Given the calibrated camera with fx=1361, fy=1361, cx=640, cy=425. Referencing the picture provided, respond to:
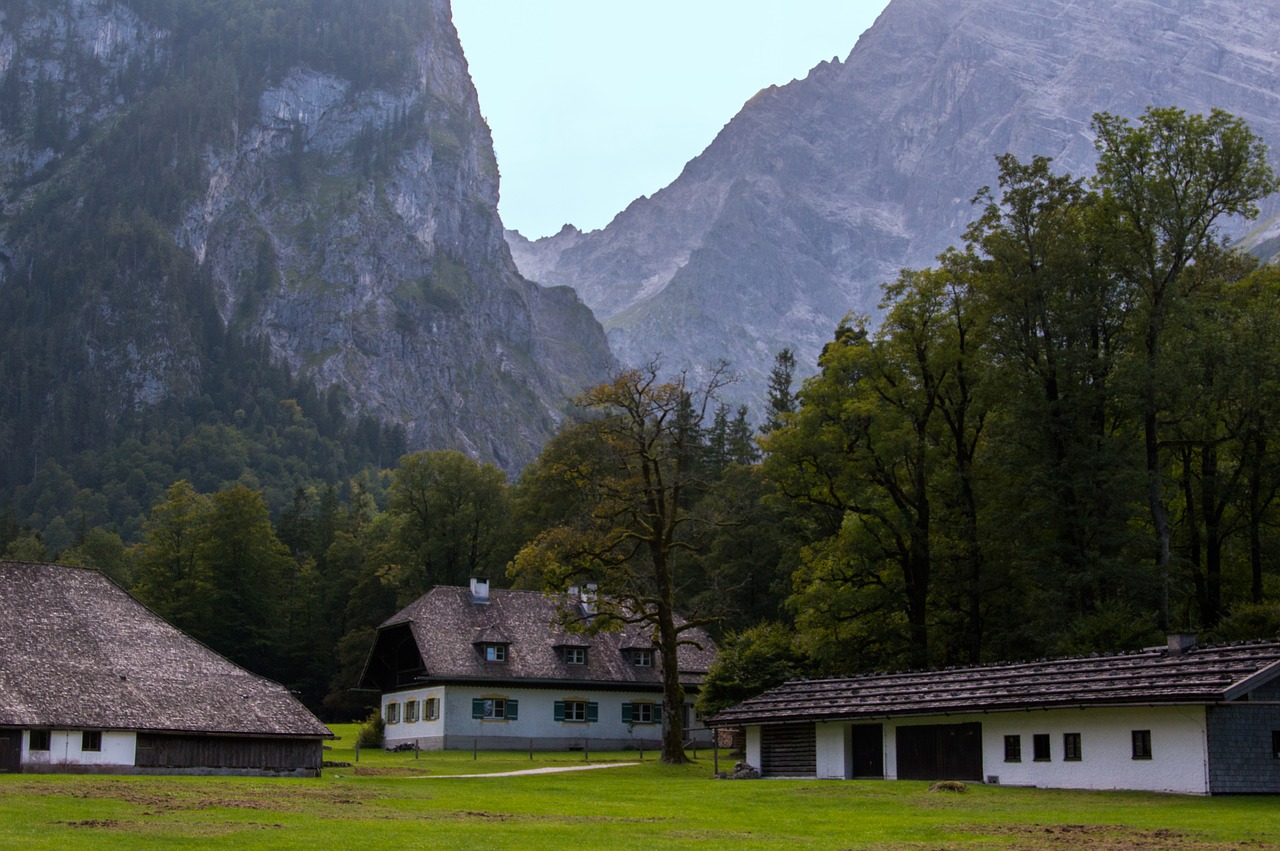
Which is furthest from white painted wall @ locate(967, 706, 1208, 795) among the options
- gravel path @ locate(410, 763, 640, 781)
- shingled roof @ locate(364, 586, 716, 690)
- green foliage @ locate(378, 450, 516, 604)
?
green foliage @ locate(378, 450, 516, 604)

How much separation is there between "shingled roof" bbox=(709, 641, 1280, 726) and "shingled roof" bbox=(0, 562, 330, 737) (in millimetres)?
17852

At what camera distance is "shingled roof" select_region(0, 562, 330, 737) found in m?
45.1

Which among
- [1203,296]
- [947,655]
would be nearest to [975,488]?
[947,655]

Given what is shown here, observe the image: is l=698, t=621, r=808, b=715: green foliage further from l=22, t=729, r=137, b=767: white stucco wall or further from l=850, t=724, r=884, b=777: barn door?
l=22, t=729, r=137, b=767: white stucco wall

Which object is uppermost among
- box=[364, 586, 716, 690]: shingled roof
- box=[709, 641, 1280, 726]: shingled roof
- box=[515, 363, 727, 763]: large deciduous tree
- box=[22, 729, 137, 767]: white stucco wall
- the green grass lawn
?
box=[515, 363, 727, 763]: large deciduous tree

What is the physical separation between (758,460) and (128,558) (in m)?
63.6

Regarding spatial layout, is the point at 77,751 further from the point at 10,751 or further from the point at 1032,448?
the point at 1032,448

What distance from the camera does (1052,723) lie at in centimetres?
4012

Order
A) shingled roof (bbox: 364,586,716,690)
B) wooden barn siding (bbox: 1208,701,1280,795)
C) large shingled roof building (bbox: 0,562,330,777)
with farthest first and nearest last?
shingled roof (bbox: 364,586,716,690), large shingled roof building (bbox: 0,562,330,777), wooden barn siding (bbox: 1208,701,1280,795)

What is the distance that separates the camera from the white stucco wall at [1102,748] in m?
35.7

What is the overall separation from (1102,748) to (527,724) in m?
39.0

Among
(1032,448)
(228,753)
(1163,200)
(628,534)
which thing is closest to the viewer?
(228,753)

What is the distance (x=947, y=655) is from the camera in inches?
2318

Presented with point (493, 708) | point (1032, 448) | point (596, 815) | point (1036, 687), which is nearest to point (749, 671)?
point (493, 708)
